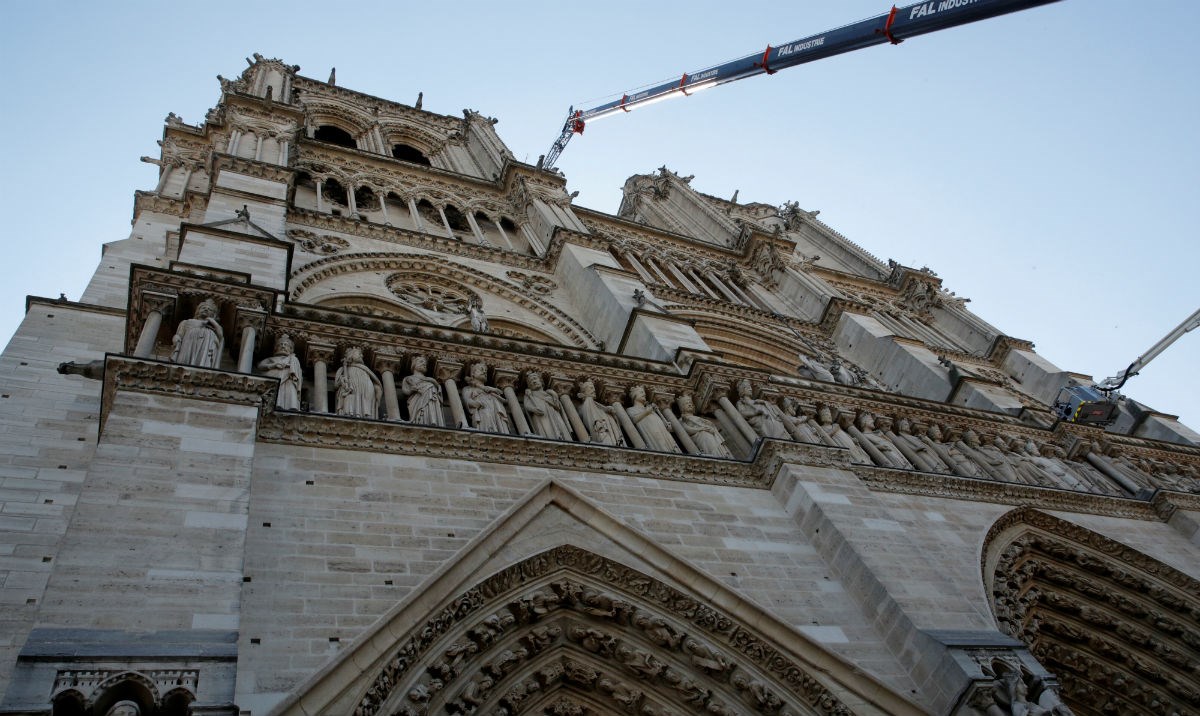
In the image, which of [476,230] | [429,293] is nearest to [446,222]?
[476,230]

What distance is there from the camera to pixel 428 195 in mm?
19453

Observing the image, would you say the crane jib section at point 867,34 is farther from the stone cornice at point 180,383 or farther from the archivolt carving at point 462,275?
the stone cornice at point 180,383

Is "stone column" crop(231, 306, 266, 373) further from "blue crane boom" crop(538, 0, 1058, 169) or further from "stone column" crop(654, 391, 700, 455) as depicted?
"blue crane boom" crop(538, 0, 1058, 169)

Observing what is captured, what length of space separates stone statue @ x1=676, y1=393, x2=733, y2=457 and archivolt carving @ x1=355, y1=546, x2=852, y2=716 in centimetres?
266

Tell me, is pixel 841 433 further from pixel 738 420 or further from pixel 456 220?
pixel 456 220

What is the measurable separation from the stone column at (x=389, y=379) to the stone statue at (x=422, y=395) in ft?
0.44

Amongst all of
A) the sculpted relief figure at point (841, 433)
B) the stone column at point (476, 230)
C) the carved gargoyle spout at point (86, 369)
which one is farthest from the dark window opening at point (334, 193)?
the sculpted relief figure at point (841, 433)

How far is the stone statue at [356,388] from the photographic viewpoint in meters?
8.76

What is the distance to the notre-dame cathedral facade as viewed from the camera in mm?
5969

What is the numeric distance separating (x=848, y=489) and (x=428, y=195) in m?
12.5

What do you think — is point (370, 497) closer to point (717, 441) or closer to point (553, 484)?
point (553, 484)

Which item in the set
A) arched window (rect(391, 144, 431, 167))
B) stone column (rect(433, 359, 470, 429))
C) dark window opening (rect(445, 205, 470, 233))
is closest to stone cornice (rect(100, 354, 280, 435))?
stone column (rect(433, 359, 470, 429))

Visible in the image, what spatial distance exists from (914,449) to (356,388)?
7.22 m

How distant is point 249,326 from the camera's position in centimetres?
906
